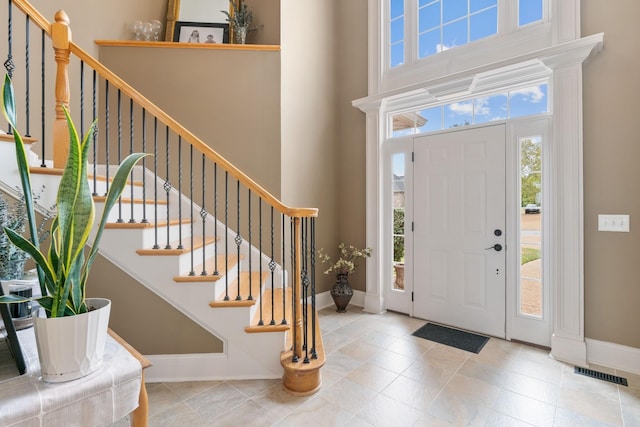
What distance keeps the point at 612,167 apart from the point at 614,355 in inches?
55.6

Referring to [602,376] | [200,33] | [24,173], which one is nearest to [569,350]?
[602,376]

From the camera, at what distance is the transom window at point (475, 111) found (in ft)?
9.09

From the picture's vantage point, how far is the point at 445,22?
10.7ft

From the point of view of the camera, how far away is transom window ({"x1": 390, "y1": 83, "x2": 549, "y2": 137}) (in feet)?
9.09

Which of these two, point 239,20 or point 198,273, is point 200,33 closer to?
point 239,20

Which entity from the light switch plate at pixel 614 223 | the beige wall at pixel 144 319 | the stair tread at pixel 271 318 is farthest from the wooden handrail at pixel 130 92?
the light switch plate at pixel 614 223

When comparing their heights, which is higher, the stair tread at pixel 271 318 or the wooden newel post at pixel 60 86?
the wooden newel post at pixel 60 86

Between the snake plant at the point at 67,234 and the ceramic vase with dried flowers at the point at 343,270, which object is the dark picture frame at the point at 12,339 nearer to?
the snake plant at the point at 67,234

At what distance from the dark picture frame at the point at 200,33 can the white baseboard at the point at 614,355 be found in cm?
450

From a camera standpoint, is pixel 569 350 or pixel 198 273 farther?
pixel 569 350

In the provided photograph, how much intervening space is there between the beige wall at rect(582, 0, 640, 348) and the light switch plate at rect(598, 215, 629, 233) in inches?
1.3

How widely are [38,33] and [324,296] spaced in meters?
3.82

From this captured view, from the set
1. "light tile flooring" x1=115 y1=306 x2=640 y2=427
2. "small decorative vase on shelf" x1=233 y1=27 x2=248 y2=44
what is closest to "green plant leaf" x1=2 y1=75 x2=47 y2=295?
"light tile flooring" x1=115 y1=306 x2=640 y2=427

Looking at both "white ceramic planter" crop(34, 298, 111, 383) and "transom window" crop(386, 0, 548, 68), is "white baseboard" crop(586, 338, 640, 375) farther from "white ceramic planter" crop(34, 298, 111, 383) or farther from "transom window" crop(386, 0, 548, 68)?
"white ceramic planter" crop(34, 298, 111, 383)
